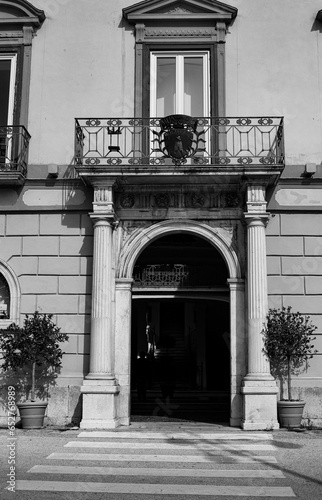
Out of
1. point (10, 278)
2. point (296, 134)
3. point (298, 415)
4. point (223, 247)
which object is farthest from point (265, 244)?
point (10, 278)

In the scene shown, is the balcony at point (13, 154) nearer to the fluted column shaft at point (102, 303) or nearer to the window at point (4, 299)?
the fluted column shaft at point (102, 303)

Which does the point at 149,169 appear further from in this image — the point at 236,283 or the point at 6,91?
the point at 6,91

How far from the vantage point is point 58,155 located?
1444 cm

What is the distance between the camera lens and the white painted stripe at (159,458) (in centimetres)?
941

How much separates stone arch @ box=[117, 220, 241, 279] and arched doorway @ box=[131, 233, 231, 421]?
1.09 meters

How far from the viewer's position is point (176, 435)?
11.8m

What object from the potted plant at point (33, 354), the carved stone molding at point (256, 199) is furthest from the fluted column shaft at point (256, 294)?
the potted plant at point (33, 354)

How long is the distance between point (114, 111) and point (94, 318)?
4.75m

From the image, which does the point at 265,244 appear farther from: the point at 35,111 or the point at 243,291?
the point at 35,111

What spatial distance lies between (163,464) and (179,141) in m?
7.05

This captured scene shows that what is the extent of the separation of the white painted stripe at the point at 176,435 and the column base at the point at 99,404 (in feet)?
1.53

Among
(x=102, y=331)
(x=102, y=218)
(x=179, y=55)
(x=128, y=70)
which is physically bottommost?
(x=102, y=331)

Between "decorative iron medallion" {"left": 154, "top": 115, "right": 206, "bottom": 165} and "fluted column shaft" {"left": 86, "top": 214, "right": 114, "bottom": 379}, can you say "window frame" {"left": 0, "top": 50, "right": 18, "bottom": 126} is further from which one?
"decorative iron medallion" {"left": 154, "top": 115, "right": 206, "bottom": 165}

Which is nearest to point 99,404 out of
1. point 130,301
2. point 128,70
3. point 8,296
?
point 130,301
